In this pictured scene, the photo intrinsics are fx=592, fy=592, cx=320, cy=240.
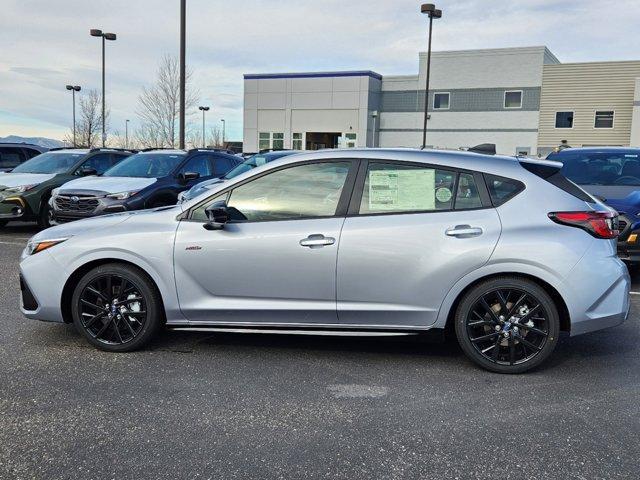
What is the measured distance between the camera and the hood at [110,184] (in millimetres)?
10016

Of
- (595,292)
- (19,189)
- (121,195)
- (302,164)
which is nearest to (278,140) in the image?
(19,189)

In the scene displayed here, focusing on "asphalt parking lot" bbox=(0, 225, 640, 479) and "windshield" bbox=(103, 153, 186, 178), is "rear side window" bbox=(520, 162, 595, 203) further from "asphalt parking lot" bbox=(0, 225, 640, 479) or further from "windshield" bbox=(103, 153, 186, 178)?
"windshield" bbox=(103, 153, 186, 178)

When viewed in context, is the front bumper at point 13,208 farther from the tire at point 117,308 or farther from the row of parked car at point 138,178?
the tire at point 117,308

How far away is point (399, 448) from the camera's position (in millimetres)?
3213

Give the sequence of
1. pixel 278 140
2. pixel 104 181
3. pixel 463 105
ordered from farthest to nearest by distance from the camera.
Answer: pixel 278 140
pixel 463 105
pixel 104 181

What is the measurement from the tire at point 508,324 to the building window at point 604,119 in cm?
3703

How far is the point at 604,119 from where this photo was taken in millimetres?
36750

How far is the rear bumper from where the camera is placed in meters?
4.12

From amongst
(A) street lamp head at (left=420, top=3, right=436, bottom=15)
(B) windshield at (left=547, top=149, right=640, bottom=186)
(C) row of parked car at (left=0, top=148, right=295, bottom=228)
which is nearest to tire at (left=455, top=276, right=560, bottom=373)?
(B) windshield at (left=547, top=149, right=640, bottom=186)

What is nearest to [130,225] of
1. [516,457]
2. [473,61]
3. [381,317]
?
[381,317]

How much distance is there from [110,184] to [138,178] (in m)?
0.59

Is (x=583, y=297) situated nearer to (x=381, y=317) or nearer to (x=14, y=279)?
(x=381, y=317)

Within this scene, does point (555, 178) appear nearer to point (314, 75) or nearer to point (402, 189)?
point (402, 189)

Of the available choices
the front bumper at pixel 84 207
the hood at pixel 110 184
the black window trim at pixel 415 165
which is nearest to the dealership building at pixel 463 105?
the hood at pixel 110 184
